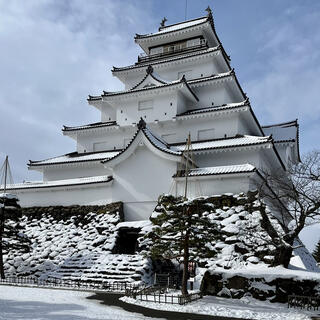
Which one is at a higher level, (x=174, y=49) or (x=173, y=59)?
(x=174, y=49)

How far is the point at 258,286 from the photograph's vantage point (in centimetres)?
1508

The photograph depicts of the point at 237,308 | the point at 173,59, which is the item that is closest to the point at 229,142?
the point at 173,59

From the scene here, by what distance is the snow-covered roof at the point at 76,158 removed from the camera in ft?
105

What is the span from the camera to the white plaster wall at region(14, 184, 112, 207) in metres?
27.8

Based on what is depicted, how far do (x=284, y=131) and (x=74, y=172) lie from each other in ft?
72.2

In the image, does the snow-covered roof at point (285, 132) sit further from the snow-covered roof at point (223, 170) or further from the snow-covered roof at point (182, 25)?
the snow-covered roof at point (182, 25)

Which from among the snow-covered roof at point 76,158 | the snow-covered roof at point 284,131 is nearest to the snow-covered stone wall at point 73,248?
the snow-covered roof at point 76,158

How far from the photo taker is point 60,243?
2428 cm

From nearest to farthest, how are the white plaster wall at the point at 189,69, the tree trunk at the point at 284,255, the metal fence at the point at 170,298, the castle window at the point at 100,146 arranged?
the metal fence at the point at 170,298 → the tree trunk at the point at 284,255 → the white plaster wall at the point at 189,69 → the castle window at the point at 100,146

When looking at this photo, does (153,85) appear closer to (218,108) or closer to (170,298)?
(218,108)

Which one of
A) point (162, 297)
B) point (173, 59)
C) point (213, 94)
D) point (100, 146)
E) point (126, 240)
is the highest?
point (173, 59)

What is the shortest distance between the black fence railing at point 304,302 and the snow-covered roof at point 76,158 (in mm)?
20957

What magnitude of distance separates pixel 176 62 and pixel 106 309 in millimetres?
27629

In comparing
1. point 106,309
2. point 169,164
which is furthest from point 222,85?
point 106,309
